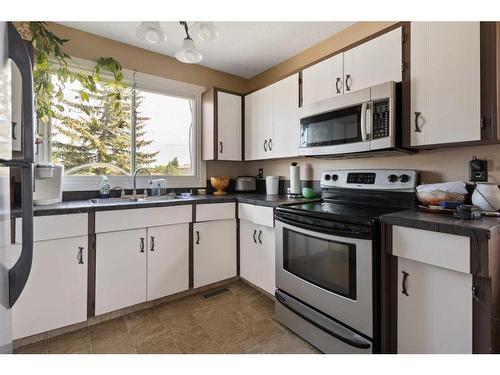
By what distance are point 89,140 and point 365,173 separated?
247 cm

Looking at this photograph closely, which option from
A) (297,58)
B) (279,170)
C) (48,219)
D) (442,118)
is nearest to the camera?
(442,118)

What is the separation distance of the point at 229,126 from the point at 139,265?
1.70 meters

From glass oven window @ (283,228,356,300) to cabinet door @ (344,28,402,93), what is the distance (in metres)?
1.15

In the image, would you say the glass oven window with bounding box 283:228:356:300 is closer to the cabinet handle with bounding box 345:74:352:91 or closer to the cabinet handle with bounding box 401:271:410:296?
the cabinet handle with bounding box 401:271:410:296

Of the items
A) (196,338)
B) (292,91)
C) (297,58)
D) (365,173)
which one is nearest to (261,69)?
(297,58)

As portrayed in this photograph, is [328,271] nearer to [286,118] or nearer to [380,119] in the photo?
[380,119]

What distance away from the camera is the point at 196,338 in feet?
5.67

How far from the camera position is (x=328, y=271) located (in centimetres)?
155

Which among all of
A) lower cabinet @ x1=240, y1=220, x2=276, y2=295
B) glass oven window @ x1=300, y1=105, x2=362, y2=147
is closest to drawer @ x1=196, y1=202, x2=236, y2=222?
lower cabinet @ x1=240, y1=220, x2=276, y2=295

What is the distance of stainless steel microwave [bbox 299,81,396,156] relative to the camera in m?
1.58

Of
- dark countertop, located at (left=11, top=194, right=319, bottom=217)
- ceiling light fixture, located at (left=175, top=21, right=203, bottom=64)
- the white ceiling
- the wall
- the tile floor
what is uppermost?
the white ceiling

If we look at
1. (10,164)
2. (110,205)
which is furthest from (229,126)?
(10,164)
